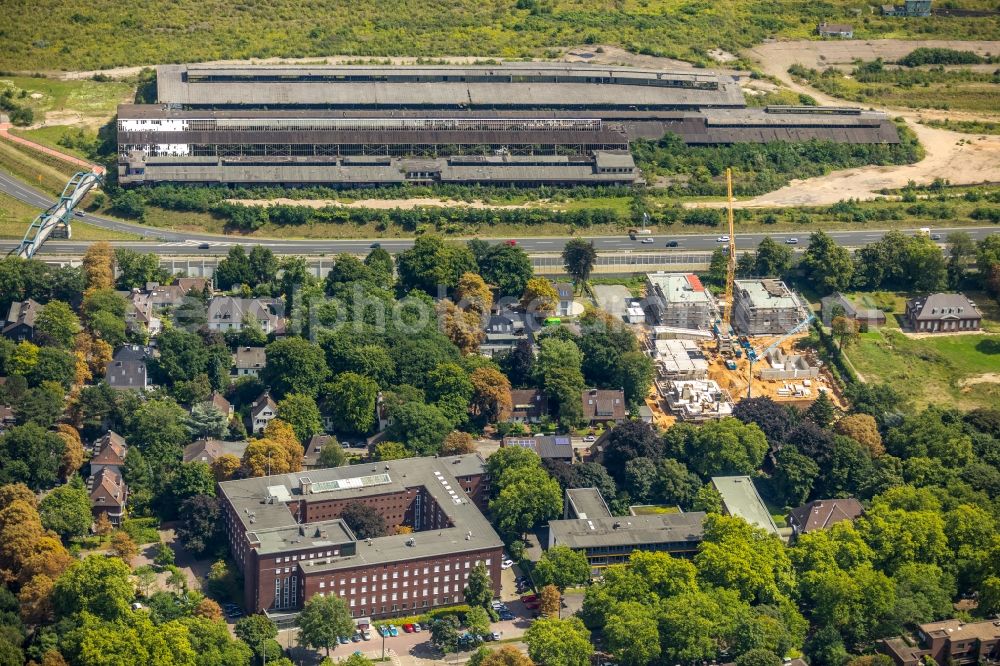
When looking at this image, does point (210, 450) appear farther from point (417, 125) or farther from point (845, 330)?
point (417, 125)

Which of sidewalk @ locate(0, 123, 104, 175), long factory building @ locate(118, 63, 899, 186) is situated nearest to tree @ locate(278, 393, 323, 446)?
long factory building @ locate(118, 63, 899, 186)

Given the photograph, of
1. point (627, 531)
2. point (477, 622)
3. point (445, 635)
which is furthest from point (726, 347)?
point (445, 635)

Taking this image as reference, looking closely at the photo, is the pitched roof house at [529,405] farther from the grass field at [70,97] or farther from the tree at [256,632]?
the grass field at [70,97]

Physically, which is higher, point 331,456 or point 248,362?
point 248,362

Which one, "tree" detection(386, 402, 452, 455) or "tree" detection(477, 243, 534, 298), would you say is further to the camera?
"tree" detection(477, 243, 534, 298)

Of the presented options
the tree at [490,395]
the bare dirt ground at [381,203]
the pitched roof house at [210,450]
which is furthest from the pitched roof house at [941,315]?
the pitched roof house at [210,450]

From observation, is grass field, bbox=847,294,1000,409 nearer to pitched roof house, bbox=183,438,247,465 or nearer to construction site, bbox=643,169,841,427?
construction site, bbox=643,169,841,427

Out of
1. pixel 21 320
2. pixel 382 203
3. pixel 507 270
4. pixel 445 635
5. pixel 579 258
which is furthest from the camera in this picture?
pixel 382 203
